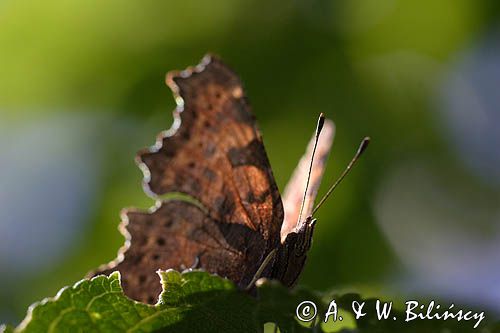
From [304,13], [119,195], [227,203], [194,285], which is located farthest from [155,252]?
[304,13]

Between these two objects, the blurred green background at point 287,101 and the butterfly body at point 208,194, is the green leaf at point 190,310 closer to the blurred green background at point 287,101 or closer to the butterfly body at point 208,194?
the butterfly body at point 208,194

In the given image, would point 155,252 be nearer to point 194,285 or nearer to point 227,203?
point 227,203

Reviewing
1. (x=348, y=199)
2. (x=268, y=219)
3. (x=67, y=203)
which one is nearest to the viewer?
(x=268, y=219)

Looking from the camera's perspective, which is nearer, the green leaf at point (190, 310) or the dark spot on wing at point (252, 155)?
the green leaf at point (190, 310)

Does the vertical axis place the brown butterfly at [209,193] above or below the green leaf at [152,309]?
above

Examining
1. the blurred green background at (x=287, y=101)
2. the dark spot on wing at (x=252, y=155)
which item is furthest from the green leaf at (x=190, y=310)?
the blurred green background at (x=287, y=101)

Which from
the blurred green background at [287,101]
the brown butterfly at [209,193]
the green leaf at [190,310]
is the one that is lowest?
the green leaf at [190,310]

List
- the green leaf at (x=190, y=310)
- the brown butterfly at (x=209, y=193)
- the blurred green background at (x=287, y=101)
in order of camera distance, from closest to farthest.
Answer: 1. the green leaf at (x=190, y=310)
2. the brown butterfly at (x=209, y=193)
3. the blurred green background at (x=287, y=101)

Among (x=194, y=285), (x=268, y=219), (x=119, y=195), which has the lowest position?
(x=194, y=285)
